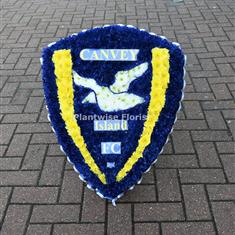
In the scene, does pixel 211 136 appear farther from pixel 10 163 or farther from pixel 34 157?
pixel 10 163

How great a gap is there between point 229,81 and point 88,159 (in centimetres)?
227

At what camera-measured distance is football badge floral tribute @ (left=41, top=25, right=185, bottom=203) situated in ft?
8.57

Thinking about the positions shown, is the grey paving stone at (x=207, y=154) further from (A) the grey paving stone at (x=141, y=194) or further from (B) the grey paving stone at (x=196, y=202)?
(A) the grey paving stone at (x=141, y=194)

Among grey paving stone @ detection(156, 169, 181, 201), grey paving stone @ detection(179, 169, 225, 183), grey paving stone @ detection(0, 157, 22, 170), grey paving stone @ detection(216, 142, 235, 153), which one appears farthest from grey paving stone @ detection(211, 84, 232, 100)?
grey paving stone @ detection(0, 157, 22, 170)

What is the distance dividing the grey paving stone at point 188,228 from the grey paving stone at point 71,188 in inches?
29.7

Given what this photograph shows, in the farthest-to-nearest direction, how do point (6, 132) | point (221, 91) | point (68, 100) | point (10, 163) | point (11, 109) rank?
point (221, 91) < point (11, 109) < point (6, 132) < point (10, 163) < point (68, 100)

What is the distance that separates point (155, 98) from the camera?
2781 millimetres

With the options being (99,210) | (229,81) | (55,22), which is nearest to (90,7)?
(55,22)

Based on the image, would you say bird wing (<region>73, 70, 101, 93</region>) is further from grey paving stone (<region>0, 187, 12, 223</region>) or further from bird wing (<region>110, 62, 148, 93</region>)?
grey paving stone (<region>0, 187, 12, 223</region>)

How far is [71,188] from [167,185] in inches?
32.0

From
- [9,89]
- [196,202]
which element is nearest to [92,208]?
[196,202]

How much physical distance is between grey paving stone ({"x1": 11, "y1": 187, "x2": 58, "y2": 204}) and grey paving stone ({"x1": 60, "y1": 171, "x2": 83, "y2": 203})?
72 millimetres

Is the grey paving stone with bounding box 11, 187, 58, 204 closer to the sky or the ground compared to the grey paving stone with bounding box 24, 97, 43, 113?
closer to the sky

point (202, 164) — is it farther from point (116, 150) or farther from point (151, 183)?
point (116, 150)
